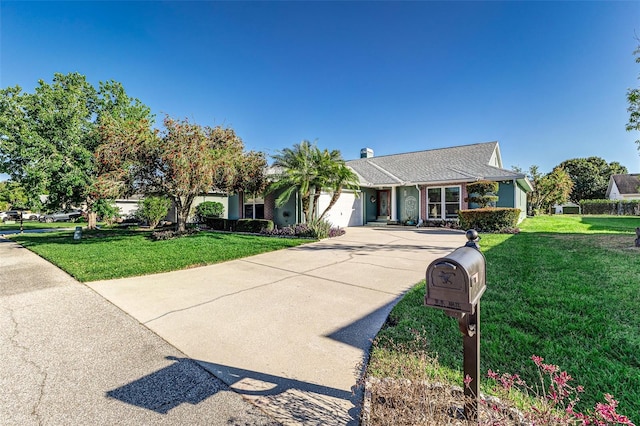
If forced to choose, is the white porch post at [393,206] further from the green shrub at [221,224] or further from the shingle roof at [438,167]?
the green shrub at [221,224]

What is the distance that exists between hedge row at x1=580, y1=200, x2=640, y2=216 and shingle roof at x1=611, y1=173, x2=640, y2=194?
386 inches

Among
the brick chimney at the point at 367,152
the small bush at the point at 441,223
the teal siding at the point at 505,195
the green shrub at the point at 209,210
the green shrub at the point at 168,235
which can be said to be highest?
the brick chimney at the point at 367,152

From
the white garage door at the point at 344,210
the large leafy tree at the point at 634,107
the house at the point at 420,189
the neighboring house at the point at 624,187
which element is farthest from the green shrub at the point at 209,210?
the neighboring house at the point at 624,187

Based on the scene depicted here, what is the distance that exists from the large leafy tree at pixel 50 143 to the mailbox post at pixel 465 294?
54.9ft

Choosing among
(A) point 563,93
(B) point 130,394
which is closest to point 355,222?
(A) point 563,93

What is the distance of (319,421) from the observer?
6.85ft

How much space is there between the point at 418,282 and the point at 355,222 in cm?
1311

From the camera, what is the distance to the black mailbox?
1.59m

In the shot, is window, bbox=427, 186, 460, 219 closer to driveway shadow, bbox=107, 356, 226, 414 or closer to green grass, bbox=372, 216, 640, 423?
green grass, bbox=372, 216, 640, 423

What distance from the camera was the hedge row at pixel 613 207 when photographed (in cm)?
3147

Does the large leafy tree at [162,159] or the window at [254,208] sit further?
the window at [254,208]

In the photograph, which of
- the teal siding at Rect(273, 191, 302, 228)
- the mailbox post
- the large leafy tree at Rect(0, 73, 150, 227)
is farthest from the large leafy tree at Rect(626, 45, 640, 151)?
the large leafy tree at Rect(0, 73, 150, 227)

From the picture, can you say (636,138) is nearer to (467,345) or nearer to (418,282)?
(418,282)

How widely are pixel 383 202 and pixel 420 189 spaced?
10.1ft
